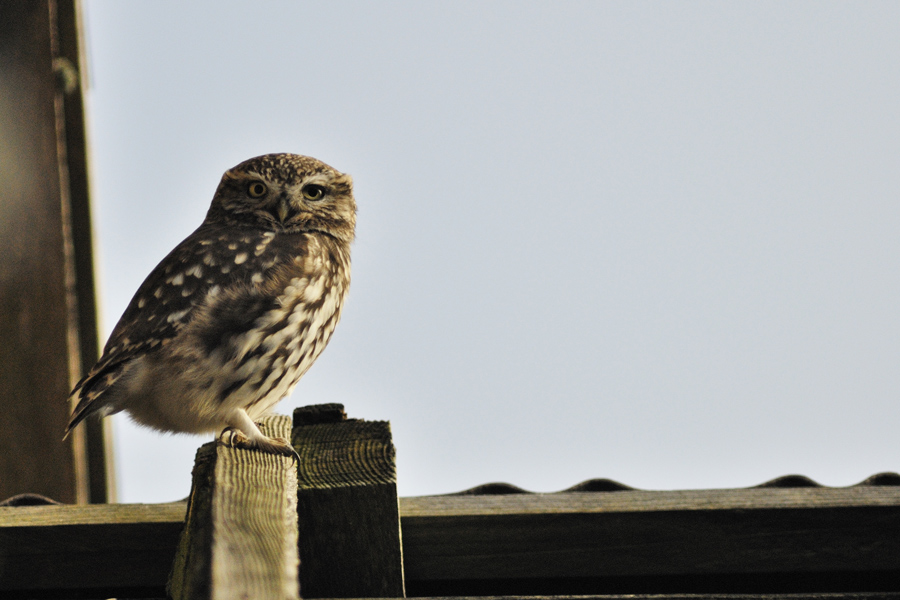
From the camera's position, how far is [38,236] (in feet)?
13.1

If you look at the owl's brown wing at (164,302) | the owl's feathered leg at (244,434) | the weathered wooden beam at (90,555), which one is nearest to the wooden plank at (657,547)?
the owl's feathered leg at (244,434)

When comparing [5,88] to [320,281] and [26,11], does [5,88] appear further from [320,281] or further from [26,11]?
[320,281]

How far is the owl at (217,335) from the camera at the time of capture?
273cm

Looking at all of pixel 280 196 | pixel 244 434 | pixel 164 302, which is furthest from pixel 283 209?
pixel 244 434

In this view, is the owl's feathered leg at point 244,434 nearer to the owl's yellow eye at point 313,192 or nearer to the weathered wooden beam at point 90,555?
the weathered wooden beam at point 90,555

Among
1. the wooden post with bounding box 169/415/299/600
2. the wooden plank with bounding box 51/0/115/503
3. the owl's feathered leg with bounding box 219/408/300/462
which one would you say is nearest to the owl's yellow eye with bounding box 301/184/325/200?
the owl's feathered leg with bounding box 219/408/300/462

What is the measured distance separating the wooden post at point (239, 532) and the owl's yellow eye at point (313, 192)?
221 centimetres

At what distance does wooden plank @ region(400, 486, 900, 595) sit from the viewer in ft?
5.97

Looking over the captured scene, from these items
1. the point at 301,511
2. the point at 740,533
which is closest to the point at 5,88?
the point at 301,511

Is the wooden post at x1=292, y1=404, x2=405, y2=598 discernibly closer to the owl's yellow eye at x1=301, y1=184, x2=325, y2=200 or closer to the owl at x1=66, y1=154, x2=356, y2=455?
the owl at x1=66, y1=154, x2=356, y2=455

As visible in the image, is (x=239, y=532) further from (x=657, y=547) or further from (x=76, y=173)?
(x=76, y=173)

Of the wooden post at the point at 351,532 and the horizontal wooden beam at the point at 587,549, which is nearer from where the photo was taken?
the wooden post at the point at 351,532

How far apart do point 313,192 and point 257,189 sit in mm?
214

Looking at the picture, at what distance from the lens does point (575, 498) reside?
2.01 meters
